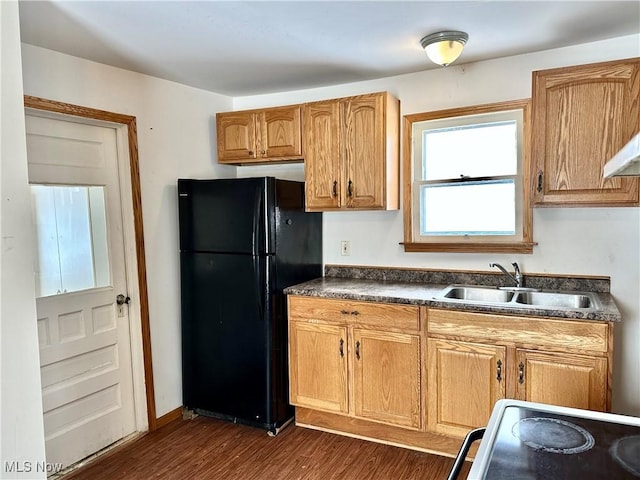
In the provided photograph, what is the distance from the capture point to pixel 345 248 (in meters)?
3.27

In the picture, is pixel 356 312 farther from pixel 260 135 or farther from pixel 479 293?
pixel 260 135

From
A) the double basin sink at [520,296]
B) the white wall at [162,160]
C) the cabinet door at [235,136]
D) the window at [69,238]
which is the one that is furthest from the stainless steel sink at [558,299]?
the window at [69,238]

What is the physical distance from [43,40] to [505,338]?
8.99 feet

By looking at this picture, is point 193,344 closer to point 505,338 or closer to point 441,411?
point 441,411

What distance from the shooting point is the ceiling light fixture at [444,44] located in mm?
2240

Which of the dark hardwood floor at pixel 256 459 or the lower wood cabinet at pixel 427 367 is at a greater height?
the lower wood cabinet at pixel 427 367

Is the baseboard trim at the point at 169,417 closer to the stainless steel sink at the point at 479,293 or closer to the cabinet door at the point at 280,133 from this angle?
the cabinet door at the point at 280,133

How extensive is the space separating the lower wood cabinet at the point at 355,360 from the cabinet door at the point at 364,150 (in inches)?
26.7

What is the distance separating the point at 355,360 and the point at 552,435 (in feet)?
5.15

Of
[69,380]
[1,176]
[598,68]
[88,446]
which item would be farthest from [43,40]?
[598,68]

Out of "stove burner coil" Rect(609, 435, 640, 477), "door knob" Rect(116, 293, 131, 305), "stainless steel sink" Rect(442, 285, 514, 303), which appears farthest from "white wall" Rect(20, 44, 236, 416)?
"stove burner coil" Rect(609, 435, 640, 477)

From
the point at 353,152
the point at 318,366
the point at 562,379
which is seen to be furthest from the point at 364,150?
the point at 562,379

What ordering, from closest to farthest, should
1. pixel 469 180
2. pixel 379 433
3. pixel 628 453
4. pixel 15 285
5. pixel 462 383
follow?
1. pixel 628 453
2. pixel 15 285
3. pixel 462 383
4. pixel 379 433
5. pixel 469 180

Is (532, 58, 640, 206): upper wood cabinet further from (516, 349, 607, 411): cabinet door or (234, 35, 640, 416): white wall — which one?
(516, 349, 607, 411): cabinet door
